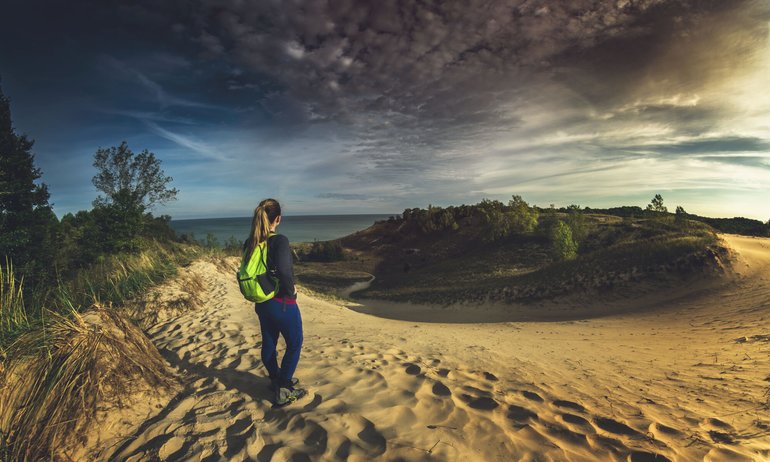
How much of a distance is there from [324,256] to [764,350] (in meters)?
44.9

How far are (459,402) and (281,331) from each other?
2516 millimetres

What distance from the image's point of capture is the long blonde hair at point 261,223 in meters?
4.16

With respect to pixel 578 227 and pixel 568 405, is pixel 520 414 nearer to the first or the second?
pixel 568 405

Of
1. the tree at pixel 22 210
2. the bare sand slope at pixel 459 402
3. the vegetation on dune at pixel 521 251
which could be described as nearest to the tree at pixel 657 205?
the vegetation on dune at pixel 521 251

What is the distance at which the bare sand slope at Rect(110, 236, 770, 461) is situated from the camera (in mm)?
3408

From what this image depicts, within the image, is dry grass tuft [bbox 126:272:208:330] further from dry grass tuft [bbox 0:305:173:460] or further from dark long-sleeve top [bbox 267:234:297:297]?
dark long-sleeve top [bbox 267:234:297:297]

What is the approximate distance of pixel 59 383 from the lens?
360cm

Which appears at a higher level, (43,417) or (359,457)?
(43,417)

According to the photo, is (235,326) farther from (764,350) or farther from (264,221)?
(764,350)

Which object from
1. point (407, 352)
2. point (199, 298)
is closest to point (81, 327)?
point (407, 352)

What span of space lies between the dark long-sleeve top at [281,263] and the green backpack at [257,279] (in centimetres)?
7

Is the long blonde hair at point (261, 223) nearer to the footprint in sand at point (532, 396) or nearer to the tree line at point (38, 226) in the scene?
the footprint in sand at point (532, 396)

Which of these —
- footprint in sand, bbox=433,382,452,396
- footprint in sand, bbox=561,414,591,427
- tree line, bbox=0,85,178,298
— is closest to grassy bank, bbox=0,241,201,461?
footprint in sand, bbox=433,382,452,396

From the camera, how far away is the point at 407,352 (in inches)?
268
